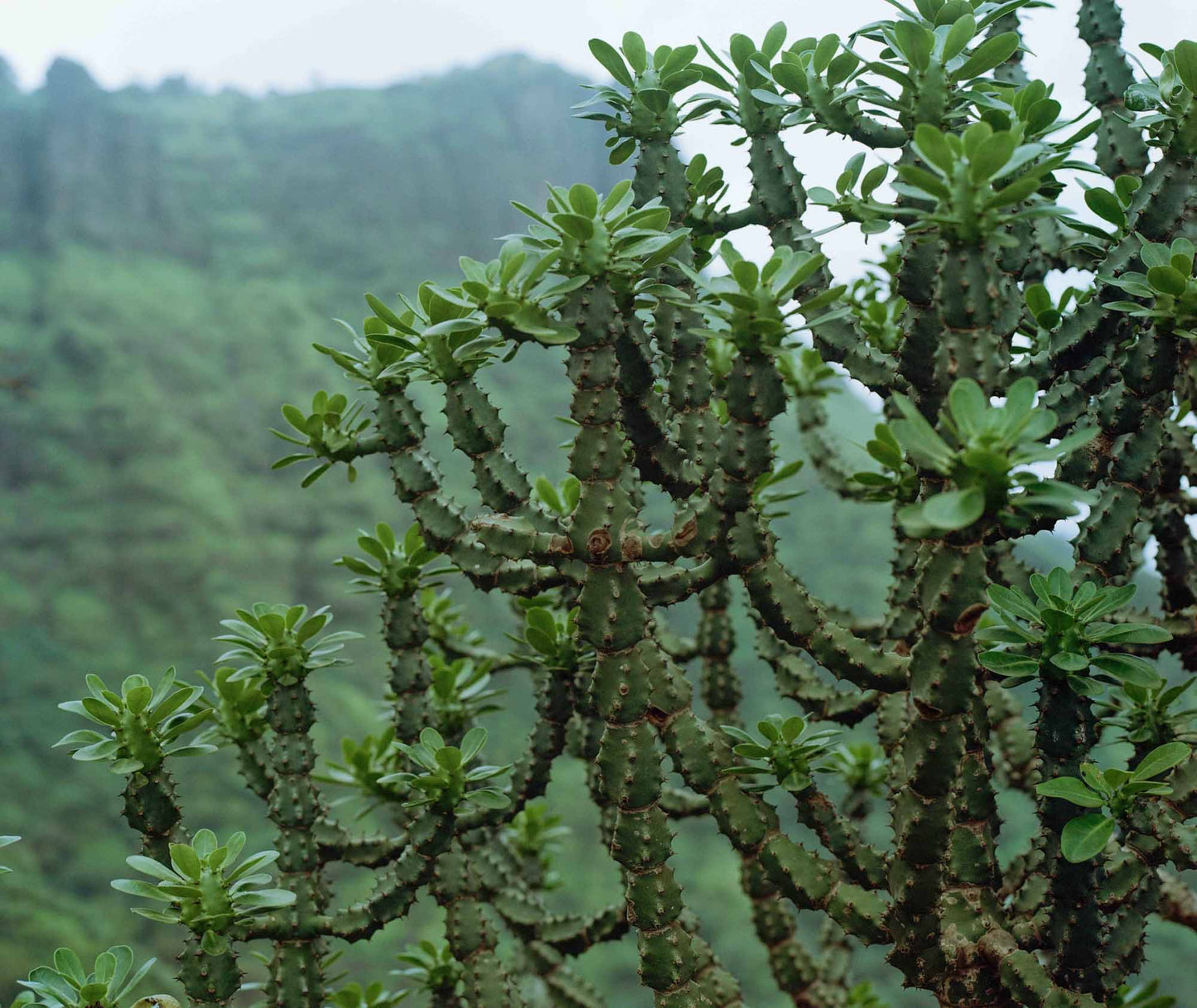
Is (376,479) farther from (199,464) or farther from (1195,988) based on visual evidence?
(1195,988)

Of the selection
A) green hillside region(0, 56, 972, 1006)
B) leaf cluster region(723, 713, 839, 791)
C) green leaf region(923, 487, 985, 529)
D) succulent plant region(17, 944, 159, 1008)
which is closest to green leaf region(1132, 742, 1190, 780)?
leaf cluster region(723, 713, 839, 791)

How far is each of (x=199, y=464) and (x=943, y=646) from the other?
116 feet

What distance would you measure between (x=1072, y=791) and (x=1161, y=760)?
0.19 meters

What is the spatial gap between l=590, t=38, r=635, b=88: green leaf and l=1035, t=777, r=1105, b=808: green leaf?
1777 mm

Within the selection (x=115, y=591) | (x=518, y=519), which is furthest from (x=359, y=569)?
(x=115, y=591)

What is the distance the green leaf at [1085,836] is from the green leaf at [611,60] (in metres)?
1.87

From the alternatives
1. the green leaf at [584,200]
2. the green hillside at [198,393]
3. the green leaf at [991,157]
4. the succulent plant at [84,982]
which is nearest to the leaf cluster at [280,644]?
the succulent plant at [84,982]

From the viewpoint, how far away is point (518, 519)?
7.43ft

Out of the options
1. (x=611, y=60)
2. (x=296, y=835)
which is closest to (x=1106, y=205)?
(x=611, y=60)

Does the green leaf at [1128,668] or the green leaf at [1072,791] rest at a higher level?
the green leaf at [1128,668]

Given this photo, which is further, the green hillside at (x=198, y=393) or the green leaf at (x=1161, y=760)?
the green hillside at (x=198, y=393)

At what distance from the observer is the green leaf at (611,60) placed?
229cm

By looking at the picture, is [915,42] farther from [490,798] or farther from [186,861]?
[186,861]

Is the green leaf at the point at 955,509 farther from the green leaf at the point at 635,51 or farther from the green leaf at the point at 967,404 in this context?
the green leaf at the point at 635,51
